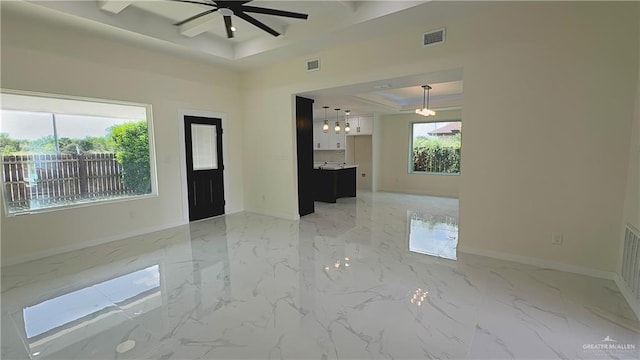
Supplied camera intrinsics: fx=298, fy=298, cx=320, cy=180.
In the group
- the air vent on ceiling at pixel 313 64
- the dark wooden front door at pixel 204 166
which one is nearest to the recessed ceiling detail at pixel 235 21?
the air vent on ceiling at pixel 313 64

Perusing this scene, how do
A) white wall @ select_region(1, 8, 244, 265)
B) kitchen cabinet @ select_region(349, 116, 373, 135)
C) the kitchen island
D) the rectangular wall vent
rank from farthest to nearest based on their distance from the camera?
kitchen cabinet @ select_region(349, 116, 373, 135) → the kitchen island → white wall @ select_region(1, 8, 244, 265) → the rectangular wall vent

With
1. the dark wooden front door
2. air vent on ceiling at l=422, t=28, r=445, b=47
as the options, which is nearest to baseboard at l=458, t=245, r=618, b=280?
air vent on ceiling at l=422, t=28, r=445, b=47

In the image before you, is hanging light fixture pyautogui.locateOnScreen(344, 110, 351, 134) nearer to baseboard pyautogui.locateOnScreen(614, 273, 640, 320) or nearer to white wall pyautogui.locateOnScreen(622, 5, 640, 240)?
white wall pyautogui.locateOnScreen(622, 5, 640, 240)

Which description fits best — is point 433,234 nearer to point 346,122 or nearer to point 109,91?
point 109,91

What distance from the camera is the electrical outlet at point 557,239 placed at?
333cm

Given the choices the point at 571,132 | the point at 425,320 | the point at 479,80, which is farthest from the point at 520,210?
the point at 425,320

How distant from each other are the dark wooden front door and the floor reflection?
12.7 ft

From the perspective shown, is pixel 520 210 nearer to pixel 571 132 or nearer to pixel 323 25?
pixel 571 132

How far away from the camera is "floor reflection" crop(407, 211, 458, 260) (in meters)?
4.01

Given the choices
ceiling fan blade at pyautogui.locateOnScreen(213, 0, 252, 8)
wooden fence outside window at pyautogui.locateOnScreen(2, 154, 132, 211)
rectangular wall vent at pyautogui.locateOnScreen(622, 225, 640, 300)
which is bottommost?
rectangular wall vent at pyautogui.locateOnScreen(622, 225, 640, 300)

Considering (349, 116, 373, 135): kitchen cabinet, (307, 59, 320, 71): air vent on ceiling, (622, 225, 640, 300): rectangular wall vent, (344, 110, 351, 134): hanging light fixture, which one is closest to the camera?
(622, 225, 640, 300): rectangular wall vent

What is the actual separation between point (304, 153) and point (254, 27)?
242 centimetres

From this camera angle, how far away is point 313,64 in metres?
5.09

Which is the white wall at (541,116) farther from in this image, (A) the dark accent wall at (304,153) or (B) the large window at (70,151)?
(B) the large window at (70,151)
